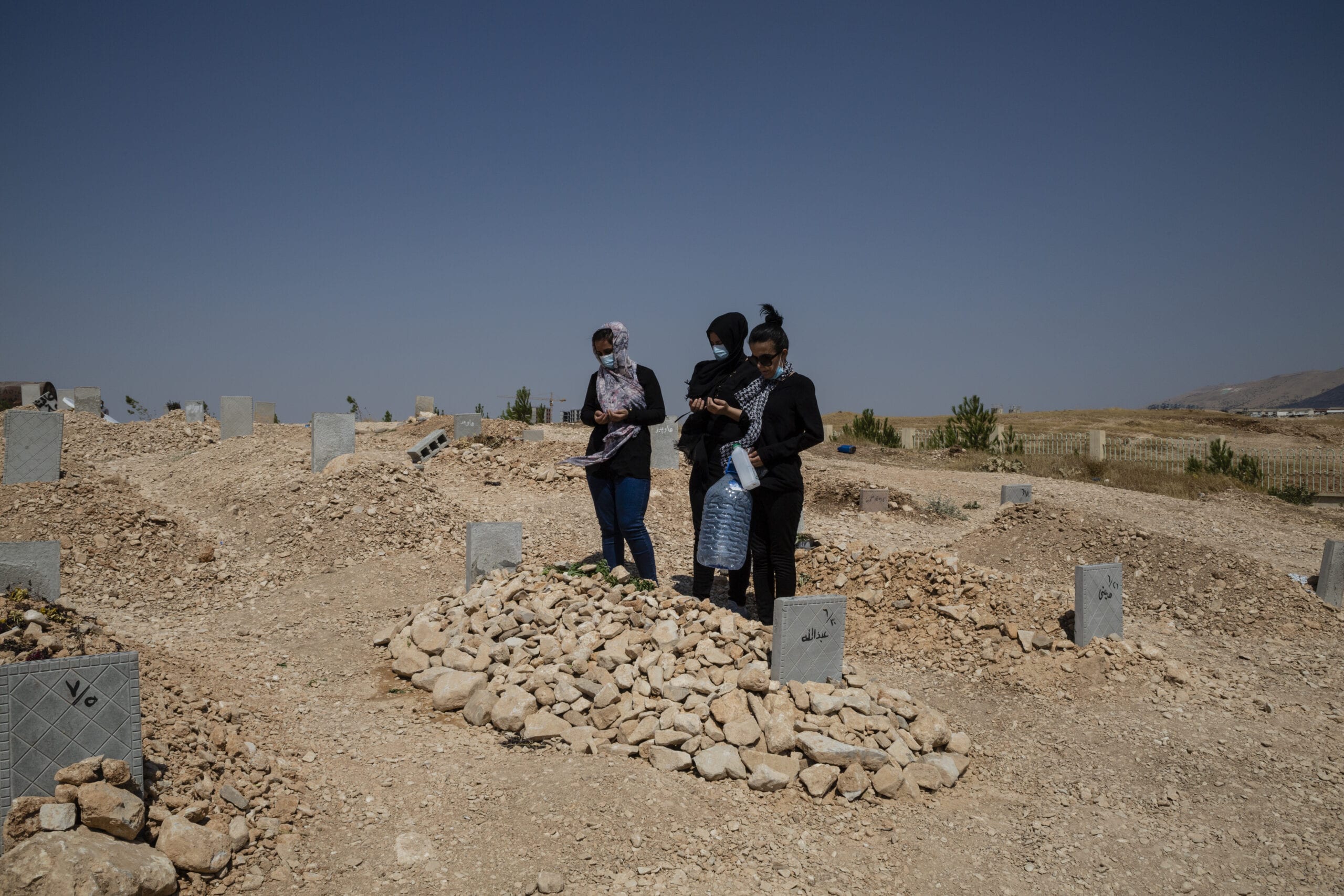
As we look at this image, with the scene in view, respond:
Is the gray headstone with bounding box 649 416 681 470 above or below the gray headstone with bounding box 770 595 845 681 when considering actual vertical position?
above

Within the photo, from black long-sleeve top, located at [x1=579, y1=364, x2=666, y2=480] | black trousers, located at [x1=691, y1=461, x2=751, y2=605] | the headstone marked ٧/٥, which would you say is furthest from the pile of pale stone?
the headstone marked ٧/٥

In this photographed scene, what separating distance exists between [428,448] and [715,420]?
879cm

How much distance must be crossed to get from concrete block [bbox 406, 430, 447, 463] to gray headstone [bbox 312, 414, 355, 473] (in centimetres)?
146

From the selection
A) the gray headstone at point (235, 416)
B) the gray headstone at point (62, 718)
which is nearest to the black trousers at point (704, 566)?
the gray headstone at point (62, 718)

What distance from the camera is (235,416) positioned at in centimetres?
1466

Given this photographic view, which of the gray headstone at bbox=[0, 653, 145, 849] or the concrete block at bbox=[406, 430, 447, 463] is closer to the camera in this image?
the gray headstone at bbox=[0, 653, 145, 849]

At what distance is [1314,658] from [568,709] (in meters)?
5.36

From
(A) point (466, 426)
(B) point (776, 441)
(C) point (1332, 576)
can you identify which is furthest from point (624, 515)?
(A) point (466, 426)

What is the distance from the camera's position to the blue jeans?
5180mm

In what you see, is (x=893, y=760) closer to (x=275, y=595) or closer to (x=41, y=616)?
(x=41, y=616)

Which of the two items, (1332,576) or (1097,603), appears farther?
(1332,576)

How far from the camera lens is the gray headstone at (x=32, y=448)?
9.16 metres

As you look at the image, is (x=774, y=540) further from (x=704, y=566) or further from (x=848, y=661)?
(x=848, y=661)

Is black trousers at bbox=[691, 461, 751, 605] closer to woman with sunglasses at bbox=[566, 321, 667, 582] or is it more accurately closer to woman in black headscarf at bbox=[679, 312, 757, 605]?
woman in black headscarf at bbox=[679, 312, 757, 605]
